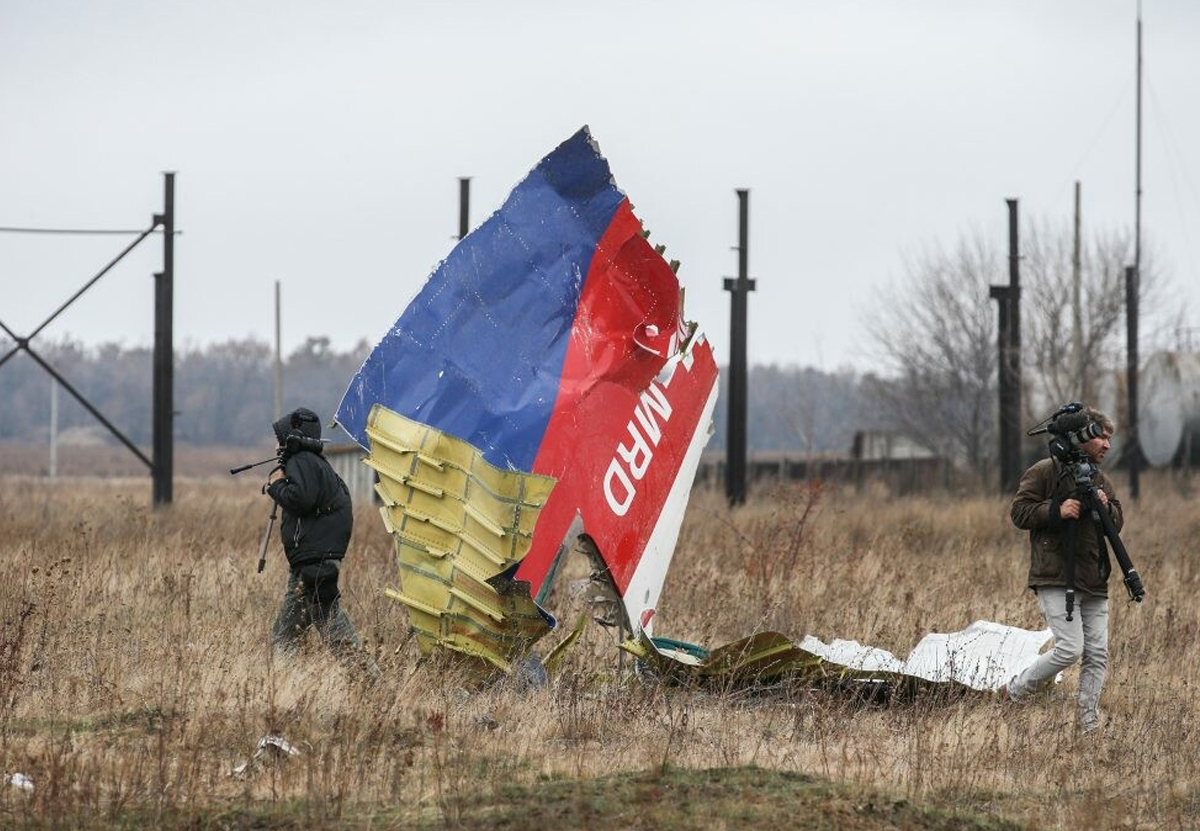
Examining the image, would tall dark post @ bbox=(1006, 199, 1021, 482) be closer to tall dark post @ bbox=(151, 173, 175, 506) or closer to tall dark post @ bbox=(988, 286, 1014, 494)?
tall dark post @ bbox=(988, 286, 1014, 494)

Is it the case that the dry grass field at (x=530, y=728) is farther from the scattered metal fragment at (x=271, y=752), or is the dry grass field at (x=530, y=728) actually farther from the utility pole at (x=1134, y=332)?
the utility pole at (x=1134, y=332)

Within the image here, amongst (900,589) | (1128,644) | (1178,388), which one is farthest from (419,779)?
(1178,388)

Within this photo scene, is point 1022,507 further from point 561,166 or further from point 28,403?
point 28,403

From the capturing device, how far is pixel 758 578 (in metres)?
13.5

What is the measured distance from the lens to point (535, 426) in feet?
28.3

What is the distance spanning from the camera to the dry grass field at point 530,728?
21.3 feet

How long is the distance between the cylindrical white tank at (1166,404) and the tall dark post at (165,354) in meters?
21.3

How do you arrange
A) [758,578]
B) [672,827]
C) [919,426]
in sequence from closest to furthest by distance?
[672,827], [758,578], [919,426]

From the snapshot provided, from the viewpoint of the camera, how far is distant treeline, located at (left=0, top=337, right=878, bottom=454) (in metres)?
110

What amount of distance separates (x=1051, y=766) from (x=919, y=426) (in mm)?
39212

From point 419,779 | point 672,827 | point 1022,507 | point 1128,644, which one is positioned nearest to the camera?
point 672,827

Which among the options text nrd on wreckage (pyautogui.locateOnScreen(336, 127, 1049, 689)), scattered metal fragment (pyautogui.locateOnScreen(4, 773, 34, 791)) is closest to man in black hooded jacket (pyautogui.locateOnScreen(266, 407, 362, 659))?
text nrd on wreckage (pyautogui.locateOnScreen(336, 127, 1049, 689))

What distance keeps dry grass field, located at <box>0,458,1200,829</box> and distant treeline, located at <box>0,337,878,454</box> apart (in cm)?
8963

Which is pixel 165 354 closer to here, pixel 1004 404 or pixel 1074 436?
pixel 1004 404
